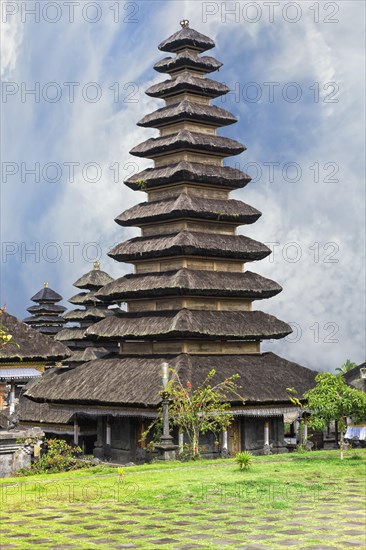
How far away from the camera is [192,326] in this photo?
32250 mm

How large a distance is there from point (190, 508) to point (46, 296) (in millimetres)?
48733

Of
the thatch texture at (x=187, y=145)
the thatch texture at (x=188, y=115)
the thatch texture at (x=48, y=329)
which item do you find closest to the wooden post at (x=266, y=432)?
the thatch texture at (x=187, y=145)

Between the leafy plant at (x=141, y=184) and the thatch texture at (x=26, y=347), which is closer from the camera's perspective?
the thatch texture at (x=26, y=347)

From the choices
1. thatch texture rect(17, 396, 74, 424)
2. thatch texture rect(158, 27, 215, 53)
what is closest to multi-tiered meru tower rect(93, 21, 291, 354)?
thatch texture rect(158, 27, 215, 53)

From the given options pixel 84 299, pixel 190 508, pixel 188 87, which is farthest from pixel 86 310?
pixel 190 508

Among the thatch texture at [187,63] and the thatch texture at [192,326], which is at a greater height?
the thatch texture at [187,63]

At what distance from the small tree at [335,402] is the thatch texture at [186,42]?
20286 millimetres

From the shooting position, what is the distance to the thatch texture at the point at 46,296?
63.6 meters

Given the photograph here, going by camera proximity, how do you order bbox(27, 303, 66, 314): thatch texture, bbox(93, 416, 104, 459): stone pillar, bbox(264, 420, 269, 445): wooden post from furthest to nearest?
bbox(27, 303, 66, 314): thatch texture < bbox(93, 416, 104, 459): stone pillar < bbox(264, 420, 269, 445): wooden post

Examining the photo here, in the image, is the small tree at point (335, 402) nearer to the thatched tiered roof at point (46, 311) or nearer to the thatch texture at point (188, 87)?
the thatch texture at point (188, 87)

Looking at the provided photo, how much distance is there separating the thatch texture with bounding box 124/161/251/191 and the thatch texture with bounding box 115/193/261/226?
2.59 ft

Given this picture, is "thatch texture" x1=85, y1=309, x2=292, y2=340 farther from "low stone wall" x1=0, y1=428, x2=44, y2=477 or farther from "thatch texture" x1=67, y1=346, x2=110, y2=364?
"low stone wall" x1=0, y1=428, x2=44, y2=477

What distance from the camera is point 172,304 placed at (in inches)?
1350

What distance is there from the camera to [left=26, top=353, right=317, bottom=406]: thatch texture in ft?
101
